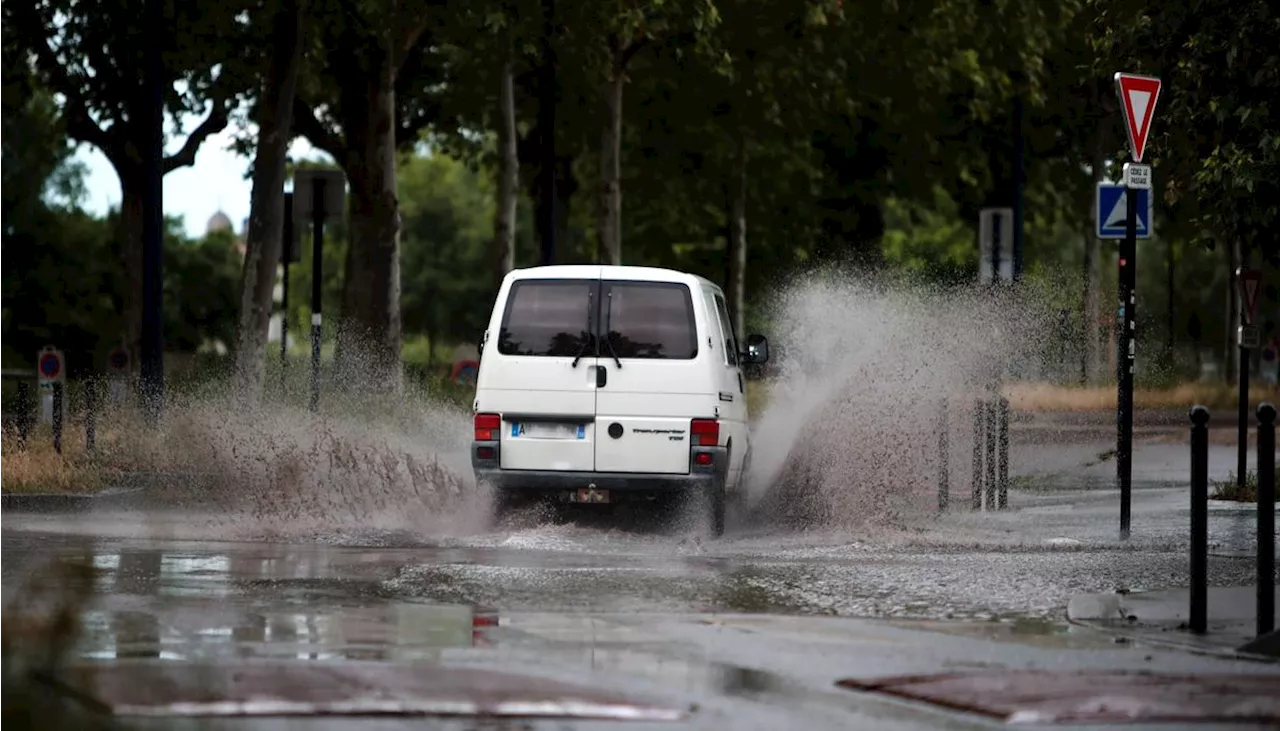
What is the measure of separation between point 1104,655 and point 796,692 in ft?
6.91

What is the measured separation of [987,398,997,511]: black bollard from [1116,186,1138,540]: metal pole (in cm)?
283

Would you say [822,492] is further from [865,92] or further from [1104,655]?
[865,92]

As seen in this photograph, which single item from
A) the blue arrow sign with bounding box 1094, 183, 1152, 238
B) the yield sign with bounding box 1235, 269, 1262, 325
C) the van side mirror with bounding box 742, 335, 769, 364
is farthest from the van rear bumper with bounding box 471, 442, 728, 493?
the yield sign with bounding box 1235, 269, 1262, 325

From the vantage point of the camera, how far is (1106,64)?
76.8ft

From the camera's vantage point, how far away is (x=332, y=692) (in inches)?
387

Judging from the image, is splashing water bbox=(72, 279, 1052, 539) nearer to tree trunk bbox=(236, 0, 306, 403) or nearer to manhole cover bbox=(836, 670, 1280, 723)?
tree trunk bbox=(236, 0, 306, 403)

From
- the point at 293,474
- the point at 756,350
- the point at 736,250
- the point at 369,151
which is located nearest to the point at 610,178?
the point at 369,151

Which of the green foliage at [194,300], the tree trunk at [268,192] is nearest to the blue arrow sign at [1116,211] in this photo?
the tree trunk at [268,192]

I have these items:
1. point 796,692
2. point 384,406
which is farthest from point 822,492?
point 796,692

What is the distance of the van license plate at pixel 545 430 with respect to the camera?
18656 mm

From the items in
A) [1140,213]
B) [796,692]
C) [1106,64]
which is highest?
[1106,64]

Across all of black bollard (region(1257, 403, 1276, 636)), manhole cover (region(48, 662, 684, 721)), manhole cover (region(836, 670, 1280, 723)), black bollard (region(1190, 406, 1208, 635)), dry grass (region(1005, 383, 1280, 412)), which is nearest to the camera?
manhole cover (region(48, 662, 684, 721))

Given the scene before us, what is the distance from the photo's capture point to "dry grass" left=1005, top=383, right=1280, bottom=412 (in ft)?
139

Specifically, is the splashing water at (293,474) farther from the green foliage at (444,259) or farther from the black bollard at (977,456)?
the green foliage at (444,259)
